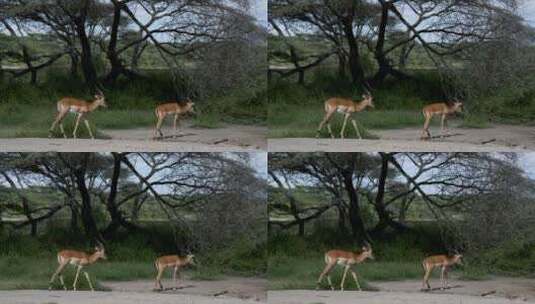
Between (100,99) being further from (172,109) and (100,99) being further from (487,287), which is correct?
(487,287)

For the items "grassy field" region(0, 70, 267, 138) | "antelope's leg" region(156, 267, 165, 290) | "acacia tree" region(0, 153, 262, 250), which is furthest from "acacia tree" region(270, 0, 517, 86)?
"antelope's leg" region(156, 267, 165, 290)

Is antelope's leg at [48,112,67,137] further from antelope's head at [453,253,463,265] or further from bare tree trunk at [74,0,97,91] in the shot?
antelope's head at [453,253,463,265]

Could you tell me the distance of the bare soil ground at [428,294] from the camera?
22.8 ft

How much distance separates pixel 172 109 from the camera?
725 centimetres

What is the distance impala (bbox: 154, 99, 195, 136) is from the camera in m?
7.21

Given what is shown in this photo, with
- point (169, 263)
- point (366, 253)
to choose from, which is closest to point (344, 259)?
point (366, 253)

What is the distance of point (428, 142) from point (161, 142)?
6.82ft

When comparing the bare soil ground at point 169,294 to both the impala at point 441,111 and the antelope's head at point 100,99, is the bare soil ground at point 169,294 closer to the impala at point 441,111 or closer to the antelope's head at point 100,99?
the antelope's head at point 100,99

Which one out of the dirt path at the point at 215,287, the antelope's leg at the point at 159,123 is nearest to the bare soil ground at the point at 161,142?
the antelope's leg at the point at 159,123

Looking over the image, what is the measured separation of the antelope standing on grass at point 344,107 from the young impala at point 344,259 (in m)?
0.90

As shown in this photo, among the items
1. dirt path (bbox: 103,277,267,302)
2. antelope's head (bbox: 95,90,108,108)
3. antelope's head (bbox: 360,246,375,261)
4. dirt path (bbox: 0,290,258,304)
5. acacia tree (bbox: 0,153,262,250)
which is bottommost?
dirt path (bbox: 0,290,258,304)

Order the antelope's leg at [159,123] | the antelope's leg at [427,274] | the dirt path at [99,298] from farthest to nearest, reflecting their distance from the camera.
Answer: the antelope's leg at [159,123] < the antelope's leg at [427,274] < the dirt path at [99,298]

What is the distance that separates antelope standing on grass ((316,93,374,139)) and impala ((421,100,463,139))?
1.44 ft

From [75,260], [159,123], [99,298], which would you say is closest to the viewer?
[99,298]
